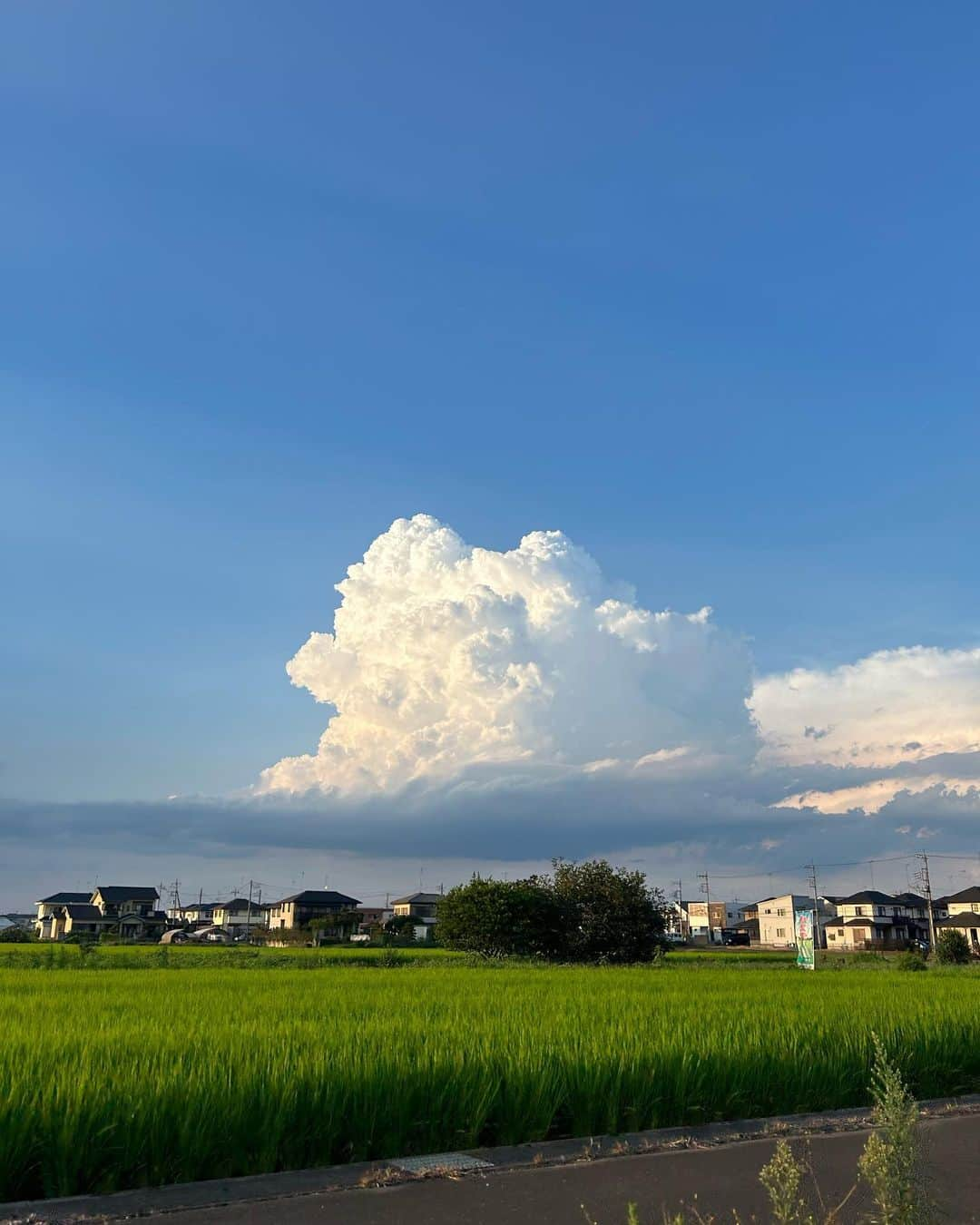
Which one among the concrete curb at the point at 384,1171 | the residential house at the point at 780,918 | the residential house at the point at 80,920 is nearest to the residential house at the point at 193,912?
the residential house at the point at 80,920

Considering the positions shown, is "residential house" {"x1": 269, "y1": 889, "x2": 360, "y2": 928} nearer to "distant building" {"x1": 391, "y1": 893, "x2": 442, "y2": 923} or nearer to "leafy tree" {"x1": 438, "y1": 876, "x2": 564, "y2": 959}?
"distant building" {"x1": 391, "y1": 893, "x2": 442, "y2": 923}

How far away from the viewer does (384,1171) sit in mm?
7020

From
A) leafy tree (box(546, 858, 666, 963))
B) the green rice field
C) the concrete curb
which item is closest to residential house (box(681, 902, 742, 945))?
leafy tree (box(546, 858, 666, 963))

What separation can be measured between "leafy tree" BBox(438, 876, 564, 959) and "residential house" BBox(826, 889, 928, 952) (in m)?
66.1

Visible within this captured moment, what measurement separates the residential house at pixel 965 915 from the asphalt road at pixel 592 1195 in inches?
4033

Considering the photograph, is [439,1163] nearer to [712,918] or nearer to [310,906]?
[310,906]

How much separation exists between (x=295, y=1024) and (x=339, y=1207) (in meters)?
6.74

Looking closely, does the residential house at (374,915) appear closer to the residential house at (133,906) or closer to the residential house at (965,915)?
the residential house at (133,906)

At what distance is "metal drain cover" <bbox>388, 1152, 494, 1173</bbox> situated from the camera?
7.14m

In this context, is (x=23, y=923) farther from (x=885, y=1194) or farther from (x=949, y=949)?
(x=885, y=1194)

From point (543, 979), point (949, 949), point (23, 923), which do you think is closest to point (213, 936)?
point (23, 923)

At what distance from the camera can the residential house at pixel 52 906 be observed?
125 metres

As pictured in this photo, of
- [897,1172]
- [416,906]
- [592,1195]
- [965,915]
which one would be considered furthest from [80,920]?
[897,1172]

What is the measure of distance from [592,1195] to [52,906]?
147 m
